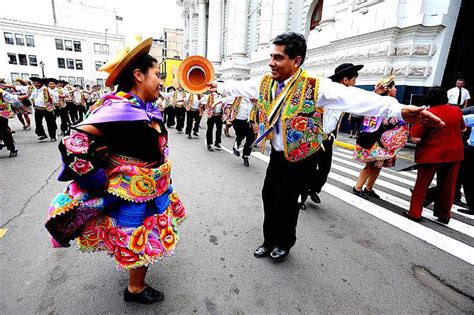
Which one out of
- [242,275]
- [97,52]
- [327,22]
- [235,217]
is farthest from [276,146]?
[97,52]

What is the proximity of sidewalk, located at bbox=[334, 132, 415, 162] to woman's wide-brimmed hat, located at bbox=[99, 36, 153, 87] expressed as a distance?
321 inches

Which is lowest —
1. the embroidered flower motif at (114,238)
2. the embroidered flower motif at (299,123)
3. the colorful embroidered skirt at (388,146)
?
the embroidered flower motif at (114,238)

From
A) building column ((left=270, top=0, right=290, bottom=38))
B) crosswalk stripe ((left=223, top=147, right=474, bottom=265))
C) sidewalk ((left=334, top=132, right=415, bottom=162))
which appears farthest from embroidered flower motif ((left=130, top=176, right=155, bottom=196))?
building column ((left=270, top=0, right=290, bottom=38))

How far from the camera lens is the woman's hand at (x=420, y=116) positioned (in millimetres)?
1672

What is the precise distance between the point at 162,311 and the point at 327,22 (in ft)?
43.1

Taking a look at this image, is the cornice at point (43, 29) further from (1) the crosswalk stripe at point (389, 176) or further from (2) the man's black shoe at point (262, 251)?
(2) the man's black shoe at point (262, 251)

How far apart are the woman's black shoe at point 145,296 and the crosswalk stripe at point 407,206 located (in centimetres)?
389

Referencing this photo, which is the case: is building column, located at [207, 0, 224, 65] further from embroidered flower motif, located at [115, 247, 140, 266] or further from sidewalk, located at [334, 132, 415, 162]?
embroidered flower motif, located at [115, 247, 140, 266]

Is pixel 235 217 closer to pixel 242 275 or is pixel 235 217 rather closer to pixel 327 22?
pixel 242 275

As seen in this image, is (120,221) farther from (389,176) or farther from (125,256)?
(389,176)

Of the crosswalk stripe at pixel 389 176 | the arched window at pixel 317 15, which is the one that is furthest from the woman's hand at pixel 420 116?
the arched window at pixel 317 15

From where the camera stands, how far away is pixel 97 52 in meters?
46.2

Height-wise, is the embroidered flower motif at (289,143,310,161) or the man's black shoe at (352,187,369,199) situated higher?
the embroidered flower motif at (289,143,310,161)

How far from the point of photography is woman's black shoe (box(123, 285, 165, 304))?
194 centimetres
